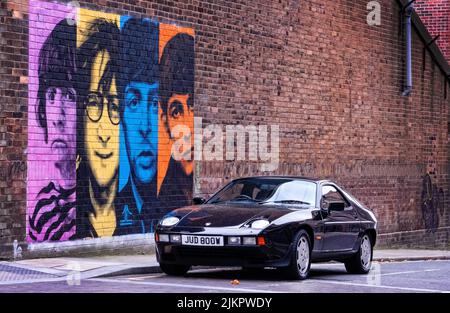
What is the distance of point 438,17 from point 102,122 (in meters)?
18.5

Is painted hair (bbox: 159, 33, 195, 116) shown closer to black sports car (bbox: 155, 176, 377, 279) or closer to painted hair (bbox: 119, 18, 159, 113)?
painted hair (bbox: 119, 18, 159, 113)

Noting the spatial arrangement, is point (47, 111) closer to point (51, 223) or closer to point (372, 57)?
point (51, 223)

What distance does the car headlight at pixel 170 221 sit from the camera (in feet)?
44.1

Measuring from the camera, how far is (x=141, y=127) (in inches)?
712

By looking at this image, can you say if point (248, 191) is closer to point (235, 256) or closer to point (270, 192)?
point (270, 192)

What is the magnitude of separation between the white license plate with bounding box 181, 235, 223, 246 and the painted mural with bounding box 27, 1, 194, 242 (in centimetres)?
340

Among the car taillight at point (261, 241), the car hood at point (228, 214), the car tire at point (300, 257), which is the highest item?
the car hood at point (228, 214)

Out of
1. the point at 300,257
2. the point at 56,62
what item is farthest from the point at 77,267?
the point at 56,62

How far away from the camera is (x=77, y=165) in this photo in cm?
1655

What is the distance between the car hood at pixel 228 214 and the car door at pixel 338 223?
0.74 metres

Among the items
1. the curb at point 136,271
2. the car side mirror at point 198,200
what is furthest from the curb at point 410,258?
the curb at point 136,271

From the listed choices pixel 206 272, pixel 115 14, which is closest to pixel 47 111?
pixel 115 14

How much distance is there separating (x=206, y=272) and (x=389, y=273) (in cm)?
307

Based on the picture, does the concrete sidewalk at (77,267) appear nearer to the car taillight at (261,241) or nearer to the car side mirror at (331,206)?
the car taillight at (261,241)
